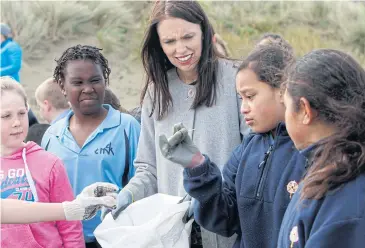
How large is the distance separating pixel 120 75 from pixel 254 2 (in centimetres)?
422

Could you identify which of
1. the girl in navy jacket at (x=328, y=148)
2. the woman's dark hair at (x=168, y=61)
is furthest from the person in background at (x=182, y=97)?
the girl in navy jacket at (x=328, y=148)

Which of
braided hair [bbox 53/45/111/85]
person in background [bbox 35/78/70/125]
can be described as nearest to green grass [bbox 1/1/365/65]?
person in background [bbox 35/78/70/125]

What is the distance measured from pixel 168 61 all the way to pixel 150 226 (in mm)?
864

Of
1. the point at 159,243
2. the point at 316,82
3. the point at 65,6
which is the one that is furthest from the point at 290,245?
the point at 65,6

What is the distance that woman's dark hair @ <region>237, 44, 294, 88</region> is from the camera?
8.28ft

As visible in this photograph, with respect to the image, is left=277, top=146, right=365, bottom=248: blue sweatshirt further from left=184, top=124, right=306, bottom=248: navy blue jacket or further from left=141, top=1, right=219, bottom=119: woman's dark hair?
left=141, top=1, right=219, bottom=119: woman's dark hair

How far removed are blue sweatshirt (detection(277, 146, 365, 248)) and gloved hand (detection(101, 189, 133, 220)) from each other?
116 centimetres

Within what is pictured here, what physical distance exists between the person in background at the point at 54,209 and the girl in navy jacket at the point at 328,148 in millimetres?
1097

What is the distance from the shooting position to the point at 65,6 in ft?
48.7

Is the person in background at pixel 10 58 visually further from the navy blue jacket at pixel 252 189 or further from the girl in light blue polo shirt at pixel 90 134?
the navy blue jacket at pixel 252 189

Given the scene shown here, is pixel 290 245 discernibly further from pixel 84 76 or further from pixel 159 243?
pixel 84 76

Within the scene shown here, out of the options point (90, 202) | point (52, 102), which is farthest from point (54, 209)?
point (52, 102)

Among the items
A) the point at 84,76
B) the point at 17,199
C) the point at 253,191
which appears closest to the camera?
the point at 253,191

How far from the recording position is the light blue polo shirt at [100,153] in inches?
134
